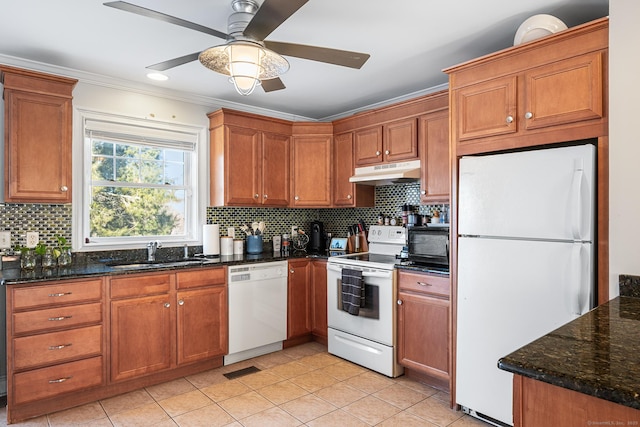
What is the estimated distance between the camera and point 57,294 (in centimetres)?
255

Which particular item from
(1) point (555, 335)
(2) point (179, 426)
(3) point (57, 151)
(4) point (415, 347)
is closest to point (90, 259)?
(3) point (57, 151)

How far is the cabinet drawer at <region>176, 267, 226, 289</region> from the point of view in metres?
3.12

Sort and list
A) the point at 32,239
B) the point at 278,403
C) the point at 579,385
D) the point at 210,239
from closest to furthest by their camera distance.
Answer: the point at 579,385 → the point at 278,403 → the point at 32,239 → the point at 210,239

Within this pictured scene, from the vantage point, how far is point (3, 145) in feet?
9.25

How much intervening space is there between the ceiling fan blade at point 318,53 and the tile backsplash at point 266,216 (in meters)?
1.88

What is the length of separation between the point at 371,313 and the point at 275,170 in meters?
1.74

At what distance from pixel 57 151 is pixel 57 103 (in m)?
0.34

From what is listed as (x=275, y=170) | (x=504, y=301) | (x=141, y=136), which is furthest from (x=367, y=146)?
(x=141, y=136)

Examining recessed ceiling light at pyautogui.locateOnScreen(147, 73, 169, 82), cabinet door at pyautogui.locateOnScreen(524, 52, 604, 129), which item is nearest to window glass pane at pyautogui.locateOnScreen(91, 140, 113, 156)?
recessed ceiling light at pyautogui.locateOnScreen(147, 73, 169, 82)

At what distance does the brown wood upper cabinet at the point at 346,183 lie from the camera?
396 cm

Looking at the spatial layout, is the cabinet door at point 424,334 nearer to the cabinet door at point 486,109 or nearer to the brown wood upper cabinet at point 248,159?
the cabinet door at point 486,109

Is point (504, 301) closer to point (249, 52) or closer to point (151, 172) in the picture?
point (249, 52)

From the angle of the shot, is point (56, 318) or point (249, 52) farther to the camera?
point (56, 318)

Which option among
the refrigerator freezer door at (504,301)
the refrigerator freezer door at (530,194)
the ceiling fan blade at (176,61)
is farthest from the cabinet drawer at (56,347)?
the refrigerator freezer door at (530,194)
